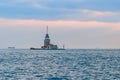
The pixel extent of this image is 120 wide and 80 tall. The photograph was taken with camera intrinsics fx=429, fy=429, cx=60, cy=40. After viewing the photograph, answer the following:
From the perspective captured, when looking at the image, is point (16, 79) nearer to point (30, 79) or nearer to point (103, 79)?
point (30, 79)

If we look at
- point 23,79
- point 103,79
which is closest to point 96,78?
point 103,79

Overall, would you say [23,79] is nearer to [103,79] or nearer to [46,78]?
[46,78]

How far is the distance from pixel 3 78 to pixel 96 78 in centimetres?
1219

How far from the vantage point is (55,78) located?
186 feet

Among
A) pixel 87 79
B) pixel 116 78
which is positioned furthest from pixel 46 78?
pixel 116 78

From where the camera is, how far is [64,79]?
55344 millimetres

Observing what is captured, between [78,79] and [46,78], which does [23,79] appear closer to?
[46,78]

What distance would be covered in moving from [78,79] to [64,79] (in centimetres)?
181

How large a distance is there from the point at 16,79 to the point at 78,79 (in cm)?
796

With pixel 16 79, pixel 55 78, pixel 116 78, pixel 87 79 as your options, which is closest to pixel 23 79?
pixel 16 79

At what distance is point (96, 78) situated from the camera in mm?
56625

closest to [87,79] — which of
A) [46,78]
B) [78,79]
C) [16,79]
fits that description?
[78,79]

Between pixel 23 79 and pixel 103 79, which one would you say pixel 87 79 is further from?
pixel 23 79

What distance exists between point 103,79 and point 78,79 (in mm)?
3283
